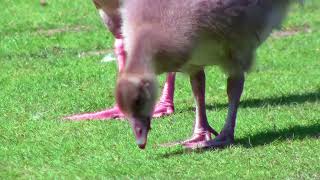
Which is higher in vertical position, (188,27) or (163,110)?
(188,27)

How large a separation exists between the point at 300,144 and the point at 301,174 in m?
0.94

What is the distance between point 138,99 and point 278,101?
3.29 m

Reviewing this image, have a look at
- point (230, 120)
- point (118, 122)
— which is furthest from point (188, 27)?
point (118, 122)

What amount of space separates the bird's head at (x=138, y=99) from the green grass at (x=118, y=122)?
355 millimetres

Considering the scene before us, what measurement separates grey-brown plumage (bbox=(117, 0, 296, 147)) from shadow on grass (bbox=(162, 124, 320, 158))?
2.36 feet

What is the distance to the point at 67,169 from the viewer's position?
6.84 m

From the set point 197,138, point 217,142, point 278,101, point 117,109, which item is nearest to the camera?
point 217,142

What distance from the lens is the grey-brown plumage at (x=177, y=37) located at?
6500mm

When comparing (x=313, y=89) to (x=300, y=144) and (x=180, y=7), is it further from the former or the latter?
(x=180, y=7)

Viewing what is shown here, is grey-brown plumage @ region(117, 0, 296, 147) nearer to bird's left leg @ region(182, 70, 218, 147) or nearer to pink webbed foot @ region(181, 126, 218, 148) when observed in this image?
bird's left leg @ region(182, 70, 218, 147)

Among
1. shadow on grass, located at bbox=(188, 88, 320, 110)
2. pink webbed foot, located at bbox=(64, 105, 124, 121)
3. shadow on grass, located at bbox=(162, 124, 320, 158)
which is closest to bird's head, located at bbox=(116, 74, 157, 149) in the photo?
shadow on grass, located at bbox=(162, 124, 320, 158)

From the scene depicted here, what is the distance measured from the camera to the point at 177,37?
6613 mm

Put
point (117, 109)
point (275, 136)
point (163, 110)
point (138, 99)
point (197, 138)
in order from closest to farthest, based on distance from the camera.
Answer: point (138, 99)
point (197, 138)
point (275, 136)
point (117, 109)
point (163, 110)

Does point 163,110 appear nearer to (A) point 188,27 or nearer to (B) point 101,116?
(B) point 101,116
